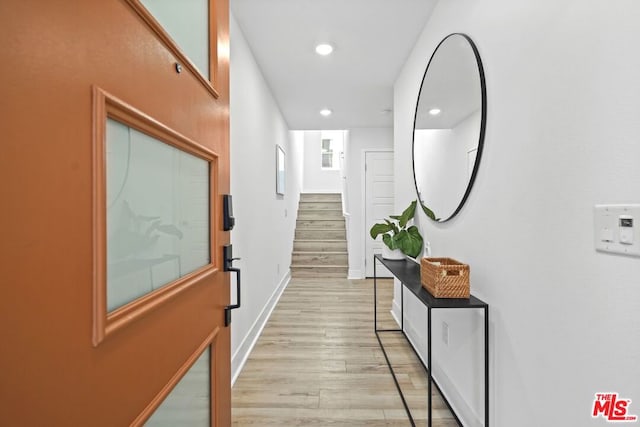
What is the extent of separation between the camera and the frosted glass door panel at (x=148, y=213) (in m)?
0.58

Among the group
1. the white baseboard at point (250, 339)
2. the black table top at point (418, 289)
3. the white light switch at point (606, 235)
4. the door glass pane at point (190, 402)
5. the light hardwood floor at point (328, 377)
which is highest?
the white light switch at point (606, 235)

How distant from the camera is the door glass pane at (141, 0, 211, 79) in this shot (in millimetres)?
736

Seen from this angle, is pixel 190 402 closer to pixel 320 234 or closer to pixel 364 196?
pixel 364 196

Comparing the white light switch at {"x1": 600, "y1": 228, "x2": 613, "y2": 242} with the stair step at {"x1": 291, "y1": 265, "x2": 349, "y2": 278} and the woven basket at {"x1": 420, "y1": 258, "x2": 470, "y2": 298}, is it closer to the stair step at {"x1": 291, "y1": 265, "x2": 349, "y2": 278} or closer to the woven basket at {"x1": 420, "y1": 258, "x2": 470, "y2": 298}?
the woven basket at {"x1": 420, "y1": 258, "x2": 470, "y2": 298}

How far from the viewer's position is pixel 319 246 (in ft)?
19.4

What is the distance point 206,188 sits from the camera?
982 mm

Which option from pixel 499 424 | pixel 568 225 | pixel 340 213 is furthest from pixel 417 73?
pixel 340 213

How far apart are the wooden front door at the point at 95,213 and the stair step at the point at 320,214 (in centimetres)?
595

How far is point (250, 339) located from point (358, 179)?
3300 millimetres

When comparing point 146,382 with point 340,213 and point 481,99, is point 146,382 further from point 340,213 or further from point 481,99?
point 340,213

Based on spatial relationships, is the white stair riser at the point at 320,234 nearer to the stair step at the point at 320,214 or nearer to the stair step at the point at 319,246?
the stair step at the point at 319,246

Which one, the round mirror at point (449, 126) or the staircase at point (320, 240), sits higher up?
the round mirror at point (449, 126)

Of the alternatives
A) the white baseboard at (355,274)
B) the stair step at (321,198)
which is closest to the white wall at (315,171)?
the stair step at (321,198)
